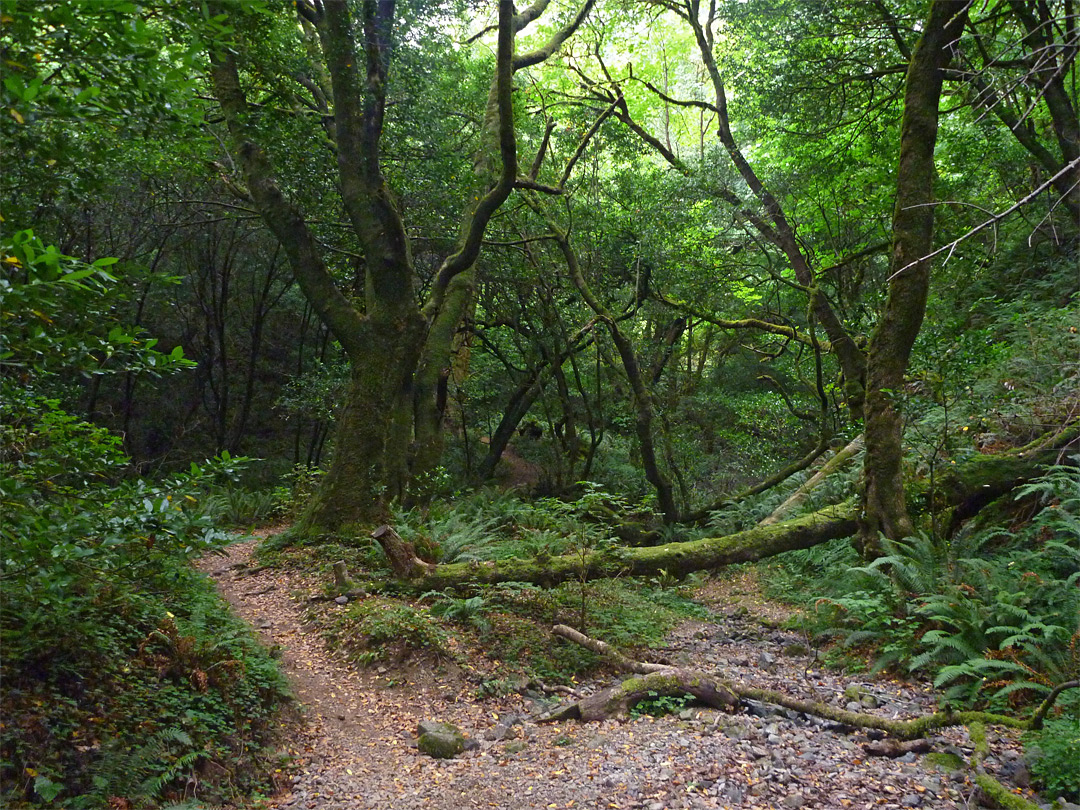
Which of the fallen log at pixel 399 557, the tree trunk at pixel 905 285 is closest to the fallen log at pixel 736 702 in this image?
the fallen log at pixel 399 557

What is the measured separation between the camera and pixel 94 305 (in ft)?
9.27

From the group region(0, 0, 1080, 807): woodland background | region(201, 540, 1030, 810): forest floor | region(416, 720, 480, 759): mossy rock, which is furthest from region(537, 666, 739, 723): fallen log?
region(0, 0, 1080, 807): woodland background

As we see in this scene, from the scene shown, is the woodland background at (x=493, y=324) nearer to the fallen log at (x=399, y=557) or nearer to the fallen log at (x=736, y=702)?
the fallen log at (x=399, y=557)

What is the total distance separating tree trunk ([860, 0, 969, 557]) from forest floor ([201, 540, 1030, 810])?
1.99 meters

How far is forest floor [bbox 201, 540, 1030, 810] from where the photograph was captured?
3.86 m

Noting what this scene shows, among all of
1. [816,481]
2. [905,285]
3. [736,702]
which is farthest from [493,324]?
[736,702]

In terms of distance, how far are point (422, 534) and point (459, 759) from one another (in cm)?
395

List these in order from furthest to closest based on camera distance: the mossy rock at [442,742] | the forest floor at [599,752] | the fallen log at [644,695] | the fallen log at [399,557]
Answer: the fallen log at [399,557], the fallen log at [644,695], the mossy rock at [442,742], the forest floor at [599,752]

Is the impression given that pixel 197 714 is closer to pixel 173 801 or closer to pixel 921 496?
pixel 173 801

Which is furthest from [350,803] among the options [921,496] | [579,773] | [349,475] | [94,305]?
[921,496]

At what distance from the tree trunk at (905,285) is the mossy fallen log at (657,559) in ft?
3.21

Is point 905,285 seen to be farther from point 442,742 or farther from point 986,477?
point 442,742

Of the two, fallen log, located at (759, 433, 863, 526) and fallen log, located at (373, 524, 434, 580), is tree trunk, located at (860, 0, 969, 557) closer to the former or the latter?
fallen log, located at (759, 433, 863, 526)

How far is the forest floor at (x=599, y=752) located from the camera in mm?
3863
